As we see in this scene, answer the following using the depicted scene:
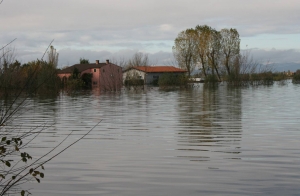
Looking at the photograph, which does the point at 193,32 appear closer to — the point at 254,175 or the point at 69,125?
the point at 69,125

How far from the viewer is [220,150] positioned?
453 inches

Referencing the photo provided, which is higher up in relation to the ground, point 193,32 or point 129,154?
point 193,32

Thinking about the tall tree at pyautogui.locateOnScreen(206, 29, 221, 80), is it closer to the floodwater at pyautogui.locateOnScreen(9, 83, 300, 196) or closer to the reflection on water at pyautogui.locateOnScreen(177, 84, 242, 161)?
the reflection on water at pyautogui.locateOnScreen(177, 84, 242, 161)

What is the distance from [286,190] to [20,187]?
165 inches

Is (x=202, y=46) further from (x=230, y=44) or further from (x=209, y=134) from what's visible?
(x=209, y=134)

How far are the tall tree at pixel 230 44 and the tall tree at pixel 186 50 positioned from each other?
221 inches

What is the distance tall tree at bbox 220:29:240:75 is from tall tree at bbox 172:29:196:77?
561 centimetres

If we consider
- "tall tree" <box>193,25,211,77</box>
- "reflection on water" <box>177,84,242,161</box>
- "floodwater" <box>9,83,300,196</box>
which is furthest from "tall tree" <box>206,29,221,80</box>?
"floodwater" <box>9,83,300,196</box>

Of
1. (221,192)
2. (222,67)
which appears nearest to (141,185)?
(221,192)

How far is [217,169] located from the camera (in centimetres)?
938

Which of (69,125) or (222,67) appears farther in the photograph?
(222,67)

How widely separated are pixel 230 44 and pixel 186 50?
8.75 meters

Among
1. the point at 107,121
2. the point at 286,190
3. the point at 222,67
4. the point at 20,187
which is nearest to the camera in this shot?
the point at 286,190

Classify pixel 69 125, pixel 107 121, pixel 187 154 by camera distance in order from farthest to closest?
pixel 107 121 → pixel 69 125 → pixel 187 154
